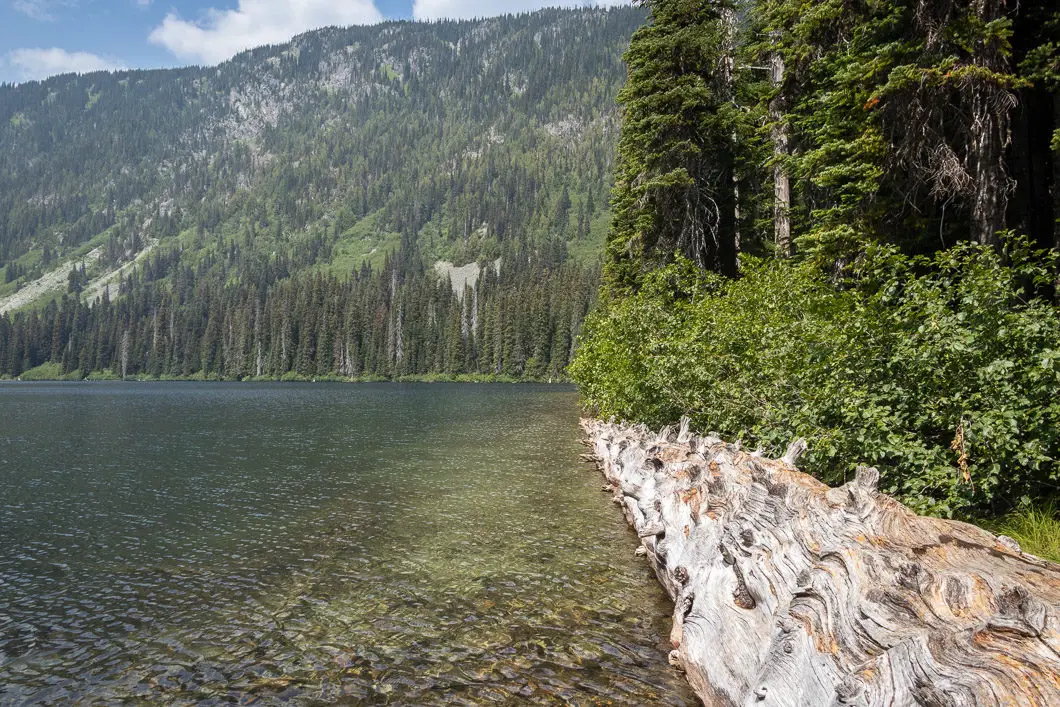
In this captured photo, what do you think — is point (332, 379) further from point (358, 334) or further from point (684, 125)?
point (684, 125)

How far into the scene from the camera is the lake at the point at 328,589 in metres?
6.91

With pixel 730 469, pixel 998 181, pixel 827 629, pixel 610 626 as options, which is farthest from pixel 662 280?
pixel 827 629

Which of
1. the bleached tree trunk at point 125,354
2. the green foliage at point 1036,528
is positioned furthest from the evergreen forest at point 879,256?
the bleached tree trunk at point 125,354

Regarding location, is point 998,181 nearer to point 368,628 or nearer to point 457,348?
point 368,628

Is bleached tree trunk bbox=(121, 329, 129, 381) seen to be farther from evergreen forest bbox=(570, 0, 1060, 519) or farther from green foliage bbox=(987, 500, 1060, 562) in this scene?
green foliage bbox=(987, 500, 1060, 562)

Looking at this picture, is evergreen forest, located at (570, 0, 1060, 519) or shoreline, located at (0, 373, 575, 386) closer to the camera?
evergreen forest, located at (570, 0, 1060, 519)

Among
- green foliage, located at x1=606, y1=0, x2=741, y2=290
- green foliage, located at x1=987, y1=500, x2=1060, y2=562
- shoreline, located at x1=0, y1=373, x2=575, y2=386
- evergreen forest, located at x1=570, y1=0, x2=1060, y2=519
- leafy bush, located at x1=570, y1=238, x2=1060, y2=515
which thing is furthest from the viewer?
shoreline, located at x1=0, y1=373, x2=575, y2=386

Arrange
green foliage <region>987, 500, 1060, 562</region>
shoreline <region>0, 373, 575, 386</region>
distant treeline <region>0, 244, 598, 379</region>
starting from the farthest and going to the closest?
distant treeline <region>0, 244, 598, 379</region> < shoreline <region>0, 373, 575, 386</region> < green foliage <region>987, 500, 1060, 562</region>

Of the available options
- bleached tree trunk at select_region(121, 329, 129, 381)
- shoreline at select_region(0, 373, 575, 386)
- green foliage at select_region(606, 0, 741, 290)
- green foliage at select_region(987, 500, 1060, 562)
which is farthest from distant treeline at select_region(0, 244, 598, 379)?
green foliage at select_region(987, 500, 1060, 562)

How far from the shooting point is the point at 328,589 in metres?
9.84

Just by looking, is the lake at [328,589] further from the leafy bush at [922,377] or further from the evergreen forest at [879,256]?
the evergreen forest at [879,256]

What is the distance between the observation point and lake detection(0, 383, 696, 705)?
691cm

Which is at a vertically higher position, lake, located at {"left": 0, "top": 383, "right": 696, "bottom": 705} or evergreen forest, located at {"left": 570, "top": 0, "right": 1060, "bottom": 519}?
evergreen forest, located at {"left": 570, "top": 0, "right": 1060, "bottom": 519}

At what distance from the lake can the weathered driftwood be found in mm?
1036
